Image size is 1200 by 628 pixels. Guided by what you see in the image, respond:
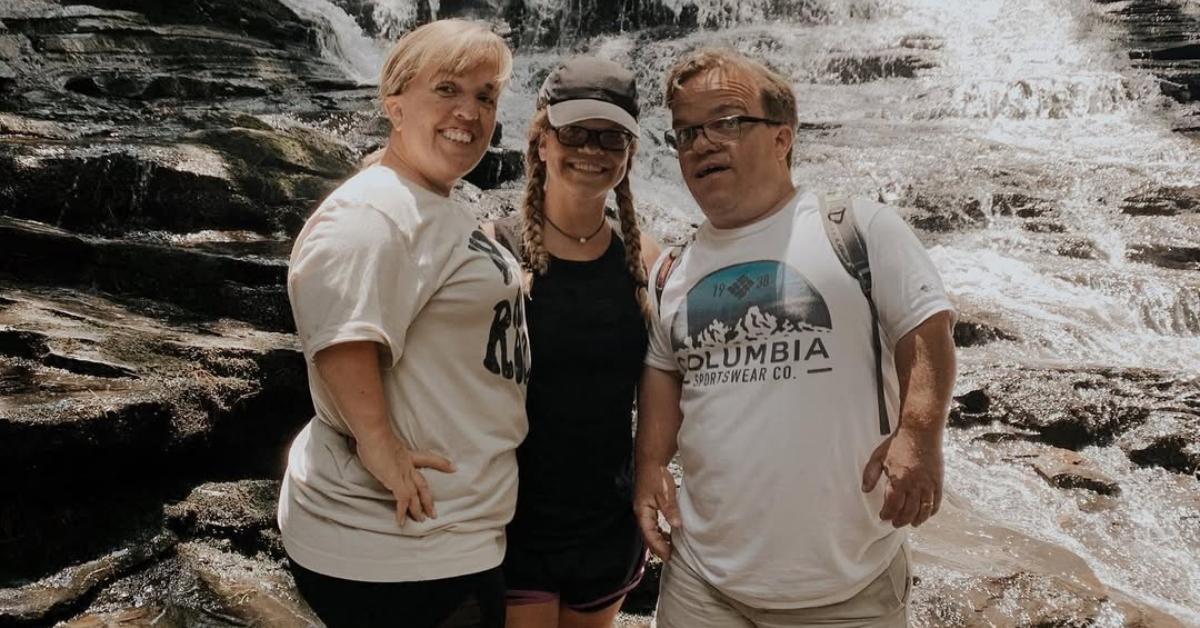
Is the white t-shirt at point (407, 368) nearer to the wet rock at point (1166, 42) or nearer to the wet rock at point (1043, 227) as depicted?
the wet rock at point (1043, 227)

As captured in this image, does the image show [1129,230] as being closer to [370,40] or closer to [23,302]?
[23,302]

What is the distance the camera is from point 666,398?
2402 mm

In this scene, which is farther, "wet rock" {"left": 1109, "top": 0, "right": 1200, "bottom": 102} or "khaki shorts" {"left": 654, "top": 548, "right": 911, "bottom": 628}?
"wet rock" {"left": 1109, "top": 0, "right": 1200, "bottom": 102}

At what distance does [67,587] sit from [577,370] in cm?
250

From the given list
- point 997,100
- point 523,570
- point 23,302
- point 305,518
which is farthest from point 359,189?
point 997,100

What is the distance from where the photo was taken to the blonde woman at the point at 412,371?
177cm

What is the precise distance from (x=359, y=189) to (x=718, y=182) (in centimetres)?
94

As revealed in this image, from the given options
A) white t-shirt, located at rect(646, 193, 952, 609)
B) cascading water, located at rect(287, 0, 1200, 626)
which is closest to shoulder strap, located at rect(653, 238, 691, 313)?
white t-shirt, located at rect(646, 193, 952, 609)

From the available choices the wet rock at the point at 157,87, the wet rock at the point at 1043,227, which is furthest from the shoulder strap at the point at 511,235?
the wet rock at the point at 157,87

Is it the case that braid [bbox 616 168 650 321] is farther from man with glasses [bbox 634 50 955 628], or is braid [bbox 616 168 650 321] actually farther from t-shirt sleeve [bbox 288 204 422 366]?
t-shirt sleeve [bbox 288 204 422 366]

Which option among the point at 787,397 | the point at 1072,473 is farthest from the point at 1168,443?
the point at 787,397

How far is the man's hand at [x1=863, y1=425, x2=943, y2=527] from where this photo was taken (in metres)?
1.96

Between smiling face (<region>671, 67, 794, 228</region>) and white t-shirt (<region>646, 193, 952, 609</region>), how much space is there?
137 mm

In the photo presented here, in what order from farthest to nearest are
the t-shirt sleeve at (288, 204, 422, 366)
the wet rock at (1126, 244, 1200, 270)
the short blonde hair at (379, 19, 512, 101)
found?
the wet rock at (1126, 244, 1200, 270)
the short blonde hair at (379, 19, 512, 101)
the t-shirt sleeve at (288, 204, 422, 366)
